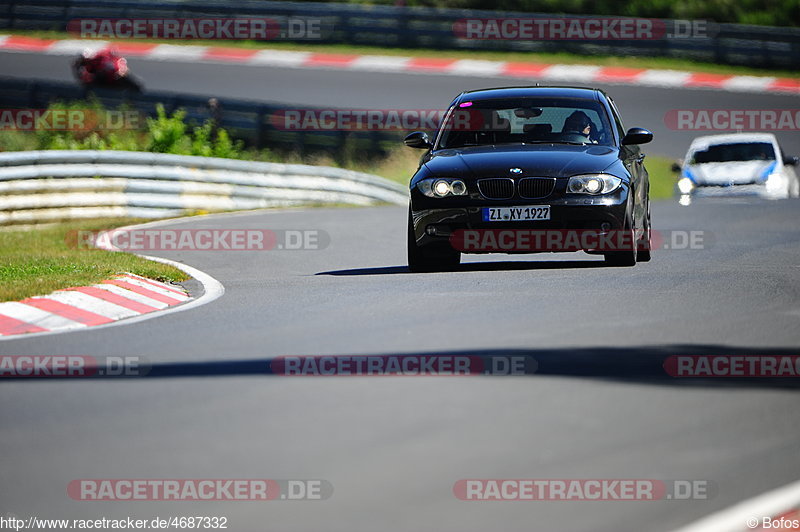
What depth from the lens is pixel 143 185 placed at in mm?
22031

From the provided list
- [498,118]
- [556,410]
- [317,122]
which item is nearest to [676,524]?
[556,410]

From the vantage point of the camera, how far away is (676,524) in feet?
15.8

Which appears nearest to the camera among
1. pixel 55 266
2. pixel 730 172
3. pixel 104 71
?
pixel 55 266

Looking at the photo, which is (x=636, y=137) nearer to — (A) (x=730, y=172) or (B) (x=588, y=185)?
(B) (x=588, y=185)

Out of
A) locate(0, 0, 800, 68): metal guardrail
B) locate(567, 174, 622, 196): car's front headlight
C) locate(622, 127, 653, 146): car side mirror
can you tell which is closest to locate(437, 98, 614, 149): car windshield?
locate(622, 127, 653, 146): car side mirror

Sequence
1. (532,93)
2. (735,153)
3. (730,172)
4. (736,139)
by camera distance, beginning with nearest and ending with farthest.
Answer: (532,93), (730,172), (735,153), (736,139)

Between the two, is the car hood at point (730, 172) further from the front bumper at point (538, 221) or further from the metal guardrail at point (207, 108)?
the front bumper at point (538, 221)

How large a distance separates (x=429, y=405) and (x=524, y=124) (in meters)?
6.86

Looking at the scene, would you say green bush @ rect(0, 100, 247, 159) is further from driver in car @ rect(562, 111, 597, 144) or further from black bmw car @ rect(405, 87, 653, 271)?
driver in car @ rect(562, 111, 597, 144)

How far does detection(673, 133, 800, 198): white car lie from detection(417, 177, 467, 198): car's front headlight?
13633 mm

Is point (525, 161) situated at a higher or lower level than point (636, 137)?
lower

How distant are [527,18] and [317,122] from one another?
1105cm

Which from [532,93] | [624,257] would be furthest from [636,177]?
[532,93]

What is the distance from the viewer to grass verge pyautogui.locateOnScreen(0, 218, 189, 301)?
1134cm
